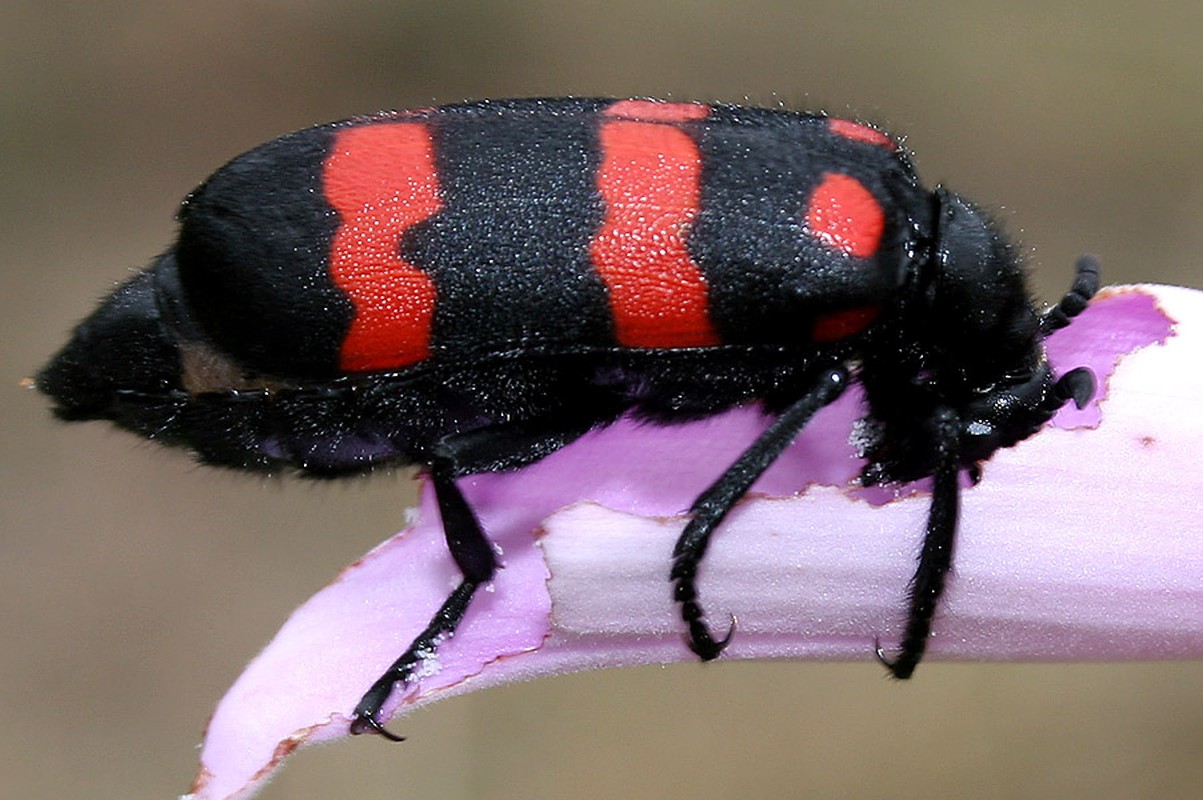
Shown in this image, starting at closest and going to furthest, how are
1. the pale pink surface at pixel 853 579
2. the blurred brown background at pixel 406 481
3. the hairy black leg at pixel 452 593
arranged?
1. the pale pink surface at pixel 853 579
2. the hairy black leg at pixel 452 593
3. the blurred brown background at pixel 406 481

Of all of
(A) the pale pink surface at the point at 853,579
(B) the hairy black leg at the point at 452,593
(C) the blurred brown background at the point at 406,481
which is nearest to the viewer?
(A) the pale pink surface at the point at 853,579

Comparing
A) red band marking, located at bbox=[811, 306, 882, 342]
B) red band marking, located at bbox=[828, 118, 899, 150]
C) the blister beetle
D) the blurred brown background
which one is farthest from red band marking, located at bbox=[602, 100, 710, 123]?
the blurred brown background

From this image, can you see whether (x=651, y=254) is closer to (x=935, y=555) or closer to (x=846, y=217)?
(x=846, y=217)

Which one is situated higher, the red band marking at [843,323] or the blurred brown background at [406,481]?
the red band marking at [843,323]

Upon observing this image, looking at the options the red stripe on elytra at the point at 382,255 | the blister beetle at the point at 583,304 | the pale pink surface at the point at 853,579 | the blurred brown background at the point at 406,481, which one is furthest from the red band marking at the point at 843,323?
the blurred brown background at the point at 406,481

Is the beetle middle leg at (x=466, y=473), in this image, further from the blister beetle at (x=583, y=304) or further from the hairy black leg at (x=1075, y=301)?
the hairy black leg at (x=1075, y=301)
